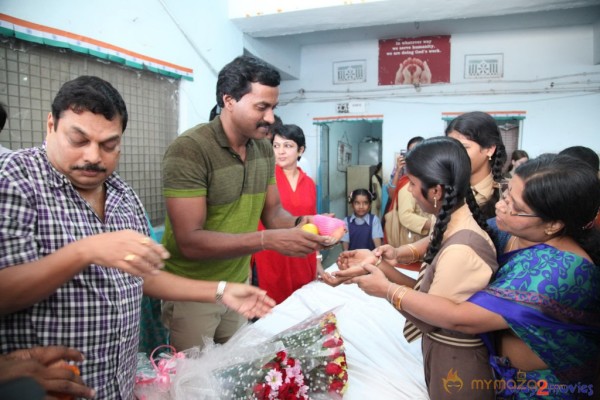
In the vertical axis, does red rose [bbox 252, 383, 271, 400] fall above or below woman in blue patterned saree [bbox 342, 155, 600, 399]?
below

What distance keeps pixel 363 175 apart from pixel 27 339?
8.98 metres

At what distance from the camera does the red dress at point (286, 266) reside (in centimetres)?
350

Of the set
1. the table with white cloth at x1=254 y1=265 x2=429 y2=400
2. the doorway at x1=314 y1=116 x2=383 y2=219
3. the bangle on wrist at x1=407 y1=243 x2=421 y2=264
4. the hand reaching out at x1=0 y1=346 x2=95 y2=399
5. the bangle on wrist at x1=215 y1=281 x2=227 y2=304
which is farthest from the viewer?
the doorway at x1=314 y1=116 x2=383 y2=219

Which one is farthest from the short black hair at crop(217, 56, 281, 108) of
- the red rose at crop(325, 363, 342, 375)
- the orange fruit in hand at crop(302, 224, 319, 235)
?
the red rose at crop(325, 363, 342, 375)

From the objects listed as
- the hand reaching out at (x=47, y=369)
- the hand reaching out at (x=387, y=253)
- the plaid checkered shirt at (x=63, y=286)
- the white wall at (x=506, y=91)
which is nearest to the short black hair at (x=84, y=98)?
the plaid checkered shirt at (x=63, y=286)

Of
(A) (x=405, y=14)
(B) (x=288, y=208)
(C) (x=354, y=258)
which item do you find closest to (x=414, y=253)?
(C) (x=354, y=258)

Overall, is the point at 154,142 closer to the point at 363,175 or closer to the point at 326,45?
the point at 326,45

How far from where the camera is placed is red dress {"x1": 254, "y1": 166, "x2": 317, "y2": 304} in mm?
3502

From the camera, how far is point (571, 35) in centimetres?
644

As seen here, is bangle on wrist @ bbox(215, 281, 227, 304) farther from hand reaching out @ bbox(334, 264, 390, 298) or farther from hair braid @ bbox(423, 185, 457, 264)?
hair braid @ bbox(423, 185, 457, 264)

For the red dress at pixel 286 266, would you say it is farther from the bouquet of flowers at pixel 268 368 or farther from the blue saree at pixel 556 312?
the blue saree at pixel 556 312

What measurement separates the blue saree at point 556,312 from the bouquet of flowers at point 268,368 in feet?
2.32

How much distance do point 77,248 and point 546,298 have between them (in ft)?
4.88

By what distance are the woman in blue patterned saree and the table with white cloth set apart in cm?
44
